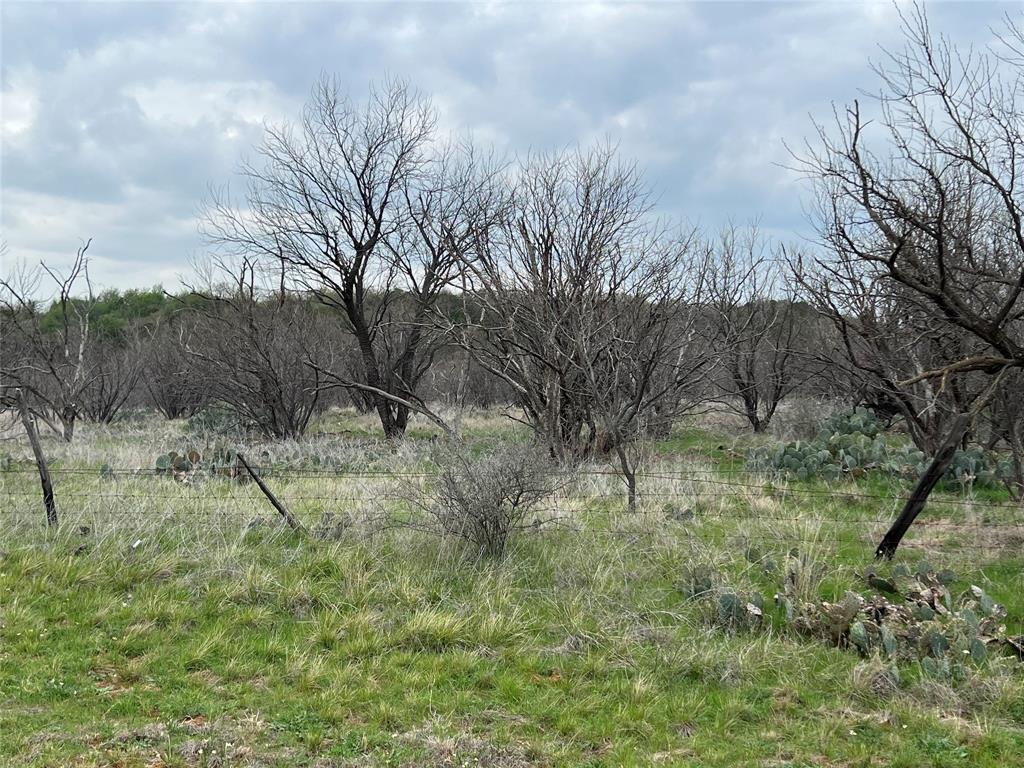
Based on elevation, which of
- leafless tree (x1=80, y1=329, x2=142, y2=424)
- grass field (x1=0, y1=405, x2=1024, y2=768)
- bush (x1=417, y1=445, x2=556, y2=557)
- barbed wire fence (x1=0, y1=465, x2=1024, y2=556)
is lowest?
grass field (x1=0, y1=405, x2=1024, y2=768)

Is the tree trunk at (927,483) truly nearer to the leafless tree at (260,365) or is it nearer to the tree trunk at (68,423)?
the leafless tree at (260,365)

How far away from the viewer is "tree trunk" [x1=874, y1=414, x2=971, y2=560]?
5.80m

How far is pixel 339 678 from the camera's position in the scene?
4305mm

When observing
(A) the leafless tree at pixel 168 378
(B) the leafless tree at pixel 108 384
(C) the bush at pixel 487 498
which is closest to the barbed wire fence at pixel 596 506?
(C) the bush at pixel 487 498

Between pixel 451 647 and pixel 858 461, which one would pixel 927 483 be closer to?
pixel 451 647

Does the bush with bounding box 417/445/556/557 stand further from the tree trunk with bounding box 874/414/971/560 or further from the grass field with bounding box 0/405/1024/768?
the tree trunk with bounding box 874/414/971/560

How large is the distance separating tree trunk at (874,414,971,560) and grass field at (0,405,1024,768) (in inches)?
8.4

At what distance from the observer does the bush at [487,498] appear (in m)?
6.16

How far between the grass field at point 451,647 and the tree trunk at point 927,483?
21 centimetres

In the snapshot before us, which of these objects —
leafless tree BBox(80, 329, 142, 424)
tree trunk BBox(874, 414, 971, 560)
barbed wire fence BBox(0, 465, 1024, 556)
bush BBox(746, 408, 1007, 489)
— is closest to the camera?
tree trunk BBox(874, 414, 971, 560)

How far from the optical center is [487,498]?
614 cm

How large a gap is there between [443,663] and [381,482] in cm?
471

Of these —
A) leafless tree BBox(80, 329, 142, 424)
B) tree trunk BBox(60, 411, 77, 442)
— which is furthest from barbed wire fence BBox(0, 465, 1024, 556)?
leafless tree BBox(80, 329, 142, 424)

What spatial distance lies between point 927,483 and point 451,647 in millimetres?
3862
